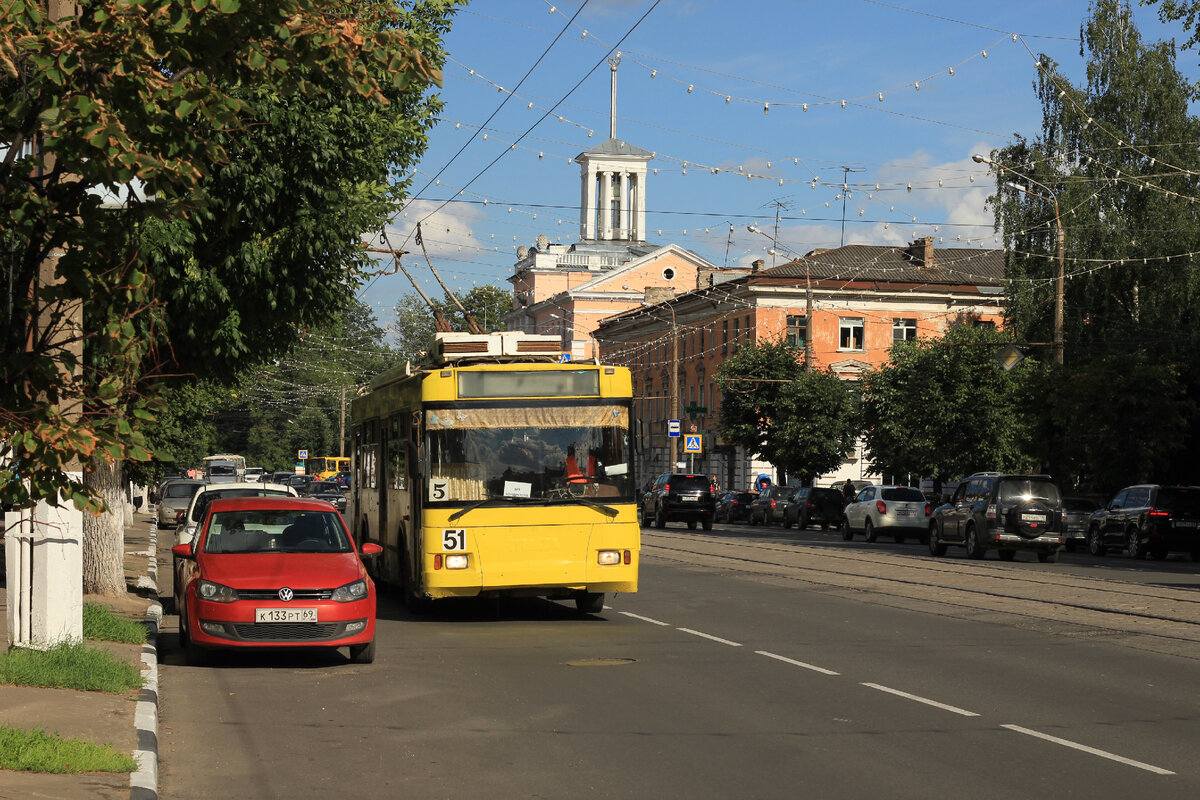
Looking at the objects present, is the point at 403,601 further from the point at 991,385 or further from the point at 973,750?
the point at 991,385

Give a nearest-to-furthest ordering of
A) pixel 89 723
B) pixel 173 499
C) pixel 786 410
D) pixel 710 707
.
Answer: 1. pixel 89 723
2. pixel 710 707
3. pixel 173 499
4. pixel 786 410

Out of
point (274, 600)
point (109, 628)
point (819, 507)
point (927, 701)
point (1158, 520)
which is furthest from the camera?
point (819, 507)

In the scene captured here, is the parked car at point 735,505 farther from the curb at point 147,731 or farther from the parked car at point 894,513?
the curb at point 147,731

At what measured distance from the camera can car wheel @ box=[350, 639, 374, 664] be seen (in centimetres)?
1400

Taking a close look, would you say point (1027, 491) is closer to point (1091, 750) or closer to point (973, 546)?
point (973, 546)

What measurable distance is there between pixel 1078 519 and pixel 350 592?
31.5 metres

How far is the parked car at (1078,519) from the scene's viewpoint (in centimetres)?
4122

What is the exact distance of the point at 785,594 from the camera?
74.2 ft

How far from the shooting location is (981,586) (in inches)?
953

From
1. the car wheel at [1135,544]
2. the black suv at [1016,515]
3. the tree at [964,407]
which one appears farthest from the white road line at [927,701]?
the tree at [964,407]

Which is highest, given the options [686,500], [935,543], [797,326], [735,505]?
[797,326]

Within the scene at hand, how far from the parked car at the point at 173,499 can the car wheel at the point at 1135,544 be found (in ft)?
92.8

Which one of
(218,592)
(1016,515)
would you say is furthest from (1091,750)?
(1016,515)

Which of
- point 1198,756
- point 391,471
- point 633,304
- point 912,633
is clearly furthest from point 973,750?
point 633,304
